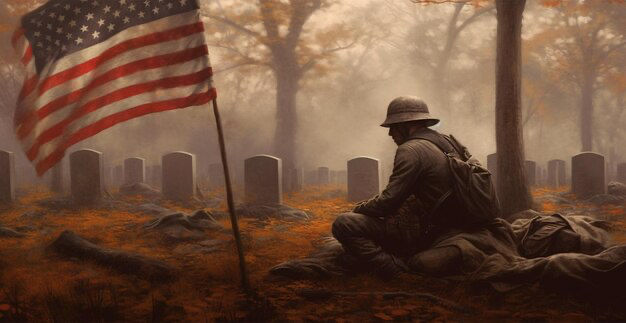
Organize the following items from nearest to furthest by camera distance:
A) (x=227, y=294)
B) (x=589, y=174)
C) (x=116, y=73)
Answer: (x=116, y=73)
(x=227, y=294)
(x=589, y=174)

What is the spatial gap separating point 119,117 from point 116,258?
191 centimetres

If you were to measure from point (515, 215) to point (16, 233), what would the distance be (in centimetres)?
805

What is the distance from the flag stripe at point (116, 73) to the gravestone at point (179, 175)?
25.9 feet

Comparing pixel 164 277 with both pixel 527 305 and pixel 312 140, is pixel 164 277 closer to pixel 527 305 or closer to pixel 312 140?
pixel 527 305

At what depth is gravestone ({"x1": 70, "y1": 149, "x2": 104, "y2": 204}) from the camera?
37.5ft

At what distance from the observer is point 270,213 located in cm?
996

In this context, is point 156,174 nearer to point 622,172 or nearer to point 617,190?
point 617,190

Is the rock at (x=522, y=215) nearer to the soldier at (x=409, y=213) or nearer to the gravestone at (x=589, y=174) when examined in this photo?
the soldier at (x=409, y=213)

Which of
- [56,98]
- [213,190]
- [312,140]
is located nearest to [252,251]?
[56,98]

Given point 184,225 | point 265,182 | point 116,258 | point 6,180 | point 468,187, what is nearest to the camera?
point 468,187

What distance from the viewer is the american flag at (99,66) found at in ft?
13.6

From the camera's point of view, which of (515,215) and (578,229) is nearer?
(578,229)

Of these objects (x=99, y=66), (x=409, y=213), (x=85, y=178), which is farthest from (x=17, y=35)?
(x=85, y=178)

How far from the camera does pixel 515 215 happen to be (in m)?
8.57
